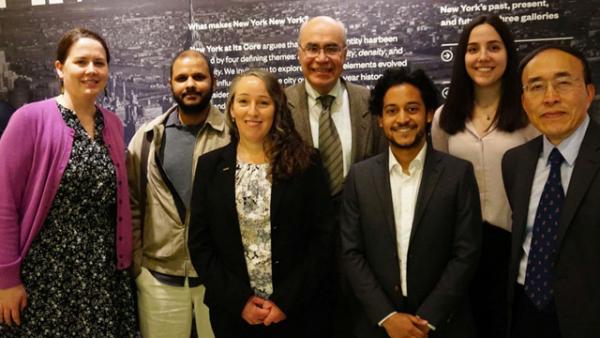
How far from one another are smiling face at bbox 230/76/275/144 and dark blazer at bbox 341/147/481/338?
1.87 feet

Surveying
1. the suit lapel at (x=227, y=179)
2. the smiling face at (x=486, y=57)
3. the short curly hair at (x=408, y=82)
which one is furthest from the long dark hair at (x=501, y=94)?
the suit lapel at (x=227, y=179)

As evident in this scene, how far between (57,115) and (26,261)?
2.36 ft

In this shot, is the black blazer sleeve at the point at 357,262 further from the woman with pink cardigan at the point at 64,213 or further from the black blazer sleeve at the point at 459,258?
the woman with pink cardigan at the point at 64,213

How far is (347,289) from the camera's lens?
8.91 feet

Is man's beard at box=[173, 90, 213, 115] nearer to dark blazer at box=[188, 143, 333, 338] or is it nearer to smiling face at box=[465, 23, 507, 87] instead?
dark blazer at box=[188, 143, 333, 338]

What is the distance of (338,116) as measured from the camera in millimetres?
2916

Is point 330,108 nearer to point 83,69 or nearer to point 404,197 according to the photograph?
point 404,197

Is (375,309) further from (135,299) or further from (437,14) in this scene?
(437,14)

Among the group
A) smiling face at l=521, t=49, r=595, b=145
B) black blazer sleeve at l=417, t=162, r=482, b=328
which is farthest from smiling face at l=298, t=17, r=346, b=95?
smiling face at l=521, t=49, r=595, b=145

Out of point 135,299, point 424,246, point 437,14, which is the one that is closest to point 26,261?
point 135,299

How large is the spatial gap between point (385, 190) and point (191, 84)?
4.14ft

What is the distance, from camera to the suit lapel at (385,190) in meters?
2.30

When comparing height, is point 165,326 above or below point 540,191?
below

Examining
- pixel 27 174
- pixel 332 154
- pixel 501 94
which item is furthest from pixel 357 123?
pixel 27 174
